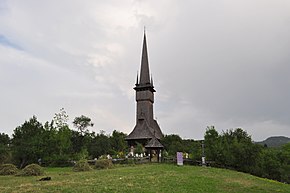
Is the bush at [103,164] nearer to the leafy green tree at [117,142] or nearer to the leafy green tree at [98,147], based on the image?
the leafy green tree at [117,142]

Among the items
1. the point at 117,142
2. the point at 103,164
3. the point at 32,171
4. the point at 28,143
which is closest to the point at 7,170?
the point at 32,171

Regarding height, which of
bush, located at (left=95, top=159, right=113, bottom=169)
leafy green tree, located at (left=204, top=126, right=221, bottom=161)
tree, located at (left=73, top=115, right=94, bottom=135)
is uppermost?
tree, located at (left=73, top=115, right=94, bottom=135)

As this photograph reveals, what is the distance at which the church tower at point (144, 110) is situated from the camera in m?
52.5

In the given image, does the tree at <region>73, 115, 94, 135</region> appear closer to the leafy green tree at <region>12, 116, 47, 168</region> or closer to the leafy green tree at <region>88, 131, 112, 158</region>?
the leafy green tree at <region>88, 131, 112, 158</region>

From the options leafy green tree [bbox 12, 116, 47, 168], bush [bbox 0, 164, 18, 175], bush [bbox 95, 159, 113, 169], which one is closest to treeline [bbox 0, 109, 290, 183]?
leafy green tree [bbox 12, 116, 47, 168]

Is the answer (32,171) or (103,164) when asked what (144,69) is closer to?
(103,164)

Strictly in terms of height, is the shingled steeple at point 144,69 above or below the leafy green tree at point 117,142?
above

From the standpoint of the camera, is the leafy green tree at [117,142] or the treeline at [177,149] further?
the leafy green tree at [117,142]

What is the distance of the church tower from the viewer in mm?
52531

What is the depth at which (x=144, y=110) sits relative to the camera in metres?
57.0

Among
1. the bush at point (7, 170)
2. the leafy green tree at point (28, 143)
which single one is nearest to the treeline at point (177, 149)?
the leafy green tree at point (28, 143)

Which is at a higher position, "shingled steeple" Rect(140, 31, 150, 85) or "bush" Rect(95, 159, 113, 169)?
"shingled steeple" Rect(140, 31, 150, 85)

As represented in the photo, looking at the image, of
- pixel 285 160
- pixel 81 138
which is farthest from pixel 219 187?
pixel 81 138

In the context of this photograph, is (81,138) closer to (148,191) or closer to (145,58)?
(145,58)
